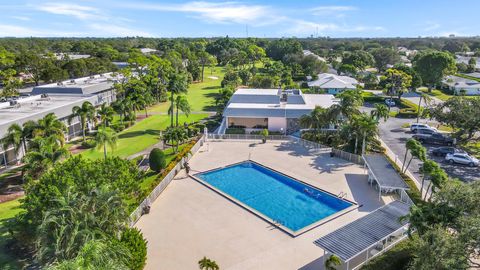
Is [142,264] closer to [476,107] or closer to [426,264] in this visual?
[426,264]

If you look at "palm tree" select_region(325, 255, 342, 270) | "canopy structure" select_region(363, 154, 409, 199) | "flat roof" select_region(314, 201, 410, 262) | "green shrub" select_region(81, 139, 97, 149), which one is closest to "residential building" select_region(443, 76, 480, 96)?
"canopy structure" select_region(363, 154, 409, 199)

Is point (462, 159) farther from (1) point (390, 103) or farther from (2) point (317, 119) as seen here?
(1) point (390, 103)

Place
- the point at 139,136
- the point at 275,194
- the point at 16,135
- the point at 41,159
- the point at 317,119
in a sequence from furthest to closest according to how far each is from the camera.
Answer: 1. the point at 139,136
2. the point at 317,119
3. the point at 16,135
4. the point at 275,194
5. the point at 41,159

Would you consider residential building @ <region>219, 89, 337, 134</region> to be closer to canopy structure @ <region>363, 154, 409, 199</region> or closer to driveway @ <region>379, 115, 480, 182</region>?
driveway @ <region>379, 115, 480, 182</region>

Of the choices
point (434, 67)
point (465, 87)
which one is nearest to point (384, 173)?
point (434, 67)

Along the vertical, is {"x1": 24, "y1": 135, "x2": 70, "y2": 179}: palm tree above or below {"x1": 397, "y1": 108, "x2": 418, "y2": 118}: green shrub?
above

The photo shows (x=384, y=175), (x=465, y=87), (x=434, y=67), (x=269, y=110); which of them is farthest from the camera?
(x=434, y=67)

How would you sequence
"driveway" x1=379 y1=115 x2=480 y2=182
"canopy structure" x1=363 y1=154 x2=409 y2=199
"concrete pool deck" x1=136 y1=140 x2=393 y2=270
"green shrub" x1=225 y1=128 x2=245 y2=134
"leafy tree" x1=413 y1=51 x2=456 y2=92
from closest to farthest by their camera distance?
"concrete pool deck" x1=136 y1=140 x2=393 y2=270 → "canopy structure" x1=363 y1=154 x2=409 y2=199 → "driveway" x1=379 y1=115 x2=480 y2=182 → "green shrub" x1=225 y1=128 x2=245 y2=134 → "leafy tree" x1=413 y1=51 x2=456 y2=92
